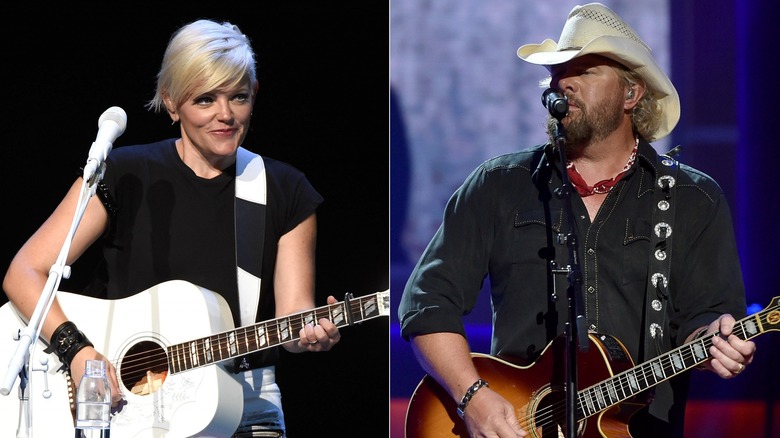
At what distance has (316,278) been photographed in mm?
4375

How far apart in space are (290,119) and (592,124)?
1.38m

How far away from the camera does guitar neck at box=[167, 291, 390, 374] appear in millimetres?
3928

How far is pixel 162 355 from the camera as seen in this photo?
398cm

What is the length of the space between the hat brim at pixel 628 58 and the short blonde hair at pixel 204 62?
1151 mm

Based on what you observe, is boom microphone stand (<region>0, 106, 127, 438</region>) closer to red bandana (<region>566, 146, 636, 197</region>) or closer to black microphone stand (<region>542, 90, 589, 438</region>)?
black microphone stand (<region>542, 90, 589, 438</region>)

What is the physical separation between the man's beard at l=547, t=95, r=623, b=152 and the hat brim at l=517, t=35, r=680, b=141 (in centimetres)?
16

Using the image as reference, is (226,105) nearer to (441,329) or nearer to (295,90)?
(295,90)

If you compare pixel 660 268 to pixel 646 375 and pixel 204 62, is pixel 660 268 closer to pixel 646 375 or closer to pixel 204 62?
pixel 646 375

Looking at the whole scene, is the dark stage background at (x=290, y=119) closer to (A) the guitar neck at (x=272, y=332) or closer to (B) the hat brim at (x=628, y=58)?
(A) the guitar neck at (x=272, y=332)

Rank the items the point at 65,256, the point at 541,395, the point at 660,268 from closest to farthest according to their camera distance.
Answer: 1. the point at 65,256
2. the point at 541,395
3. the point at 660,268

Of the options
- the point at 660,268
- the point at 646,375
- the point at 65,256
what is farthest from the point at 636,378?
the point at 65,256

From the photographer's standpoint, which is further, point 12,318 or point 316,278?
point 316,278

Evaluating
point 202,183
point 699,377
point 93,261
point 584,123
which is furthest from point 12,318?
point 699,377

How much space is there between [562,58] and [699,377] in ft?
6.30
